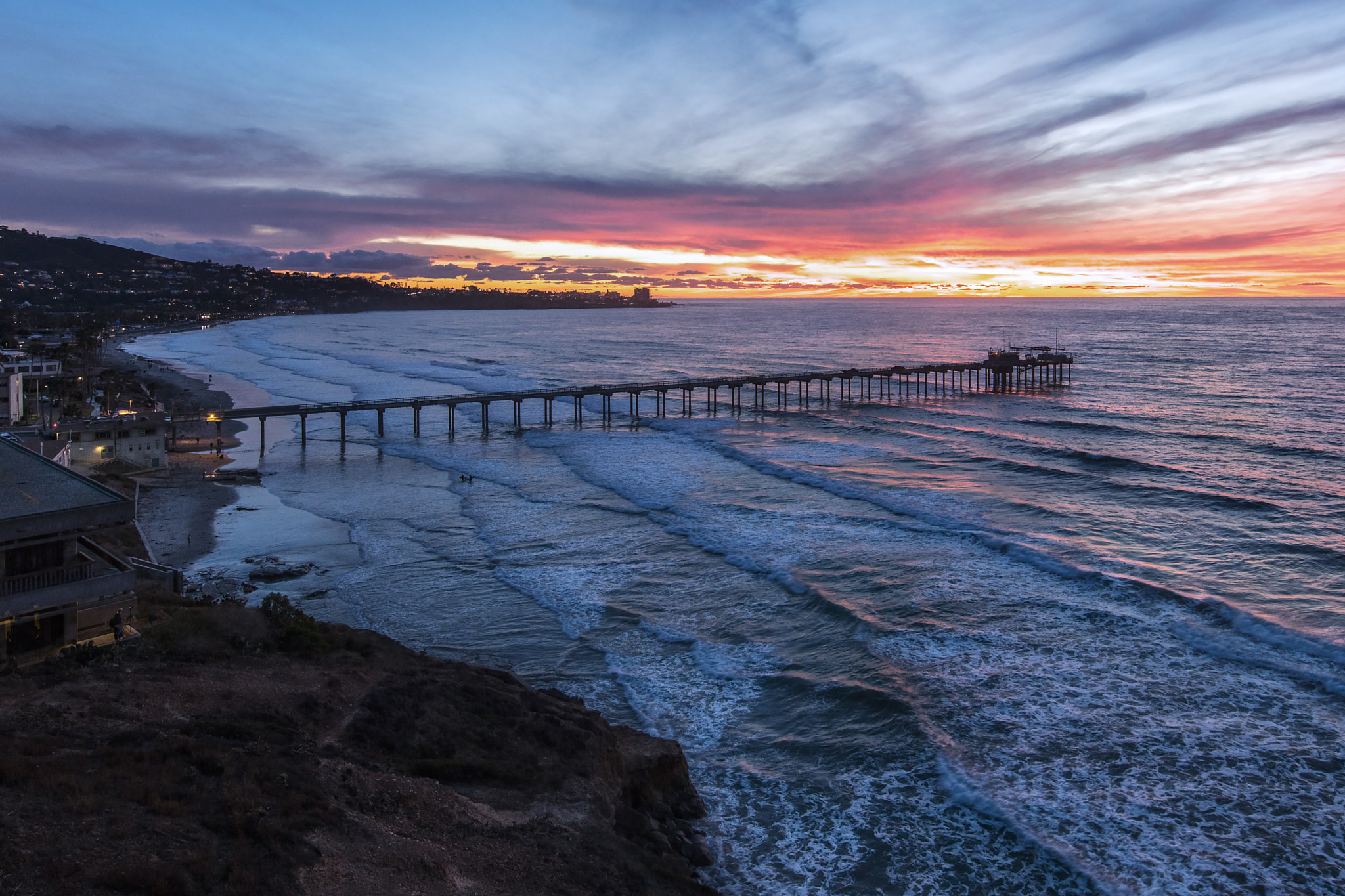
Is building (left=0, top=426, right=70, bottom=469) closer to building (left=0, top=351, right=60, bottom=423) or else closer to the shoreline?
the shoreline

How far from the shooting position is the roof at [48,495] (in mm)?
15562

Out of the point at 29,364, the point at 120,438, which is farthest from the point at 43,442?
the point at 29,364

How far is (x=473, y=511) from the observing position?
115ft

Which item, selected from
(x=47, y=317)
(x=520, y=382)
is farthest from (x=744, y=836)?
(x=47, y=317)

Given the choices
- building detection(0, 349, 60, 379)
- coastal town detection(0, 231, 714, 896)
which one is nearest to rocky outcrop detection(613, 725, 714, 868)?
coastal town detection(0, 231, 714, 896)

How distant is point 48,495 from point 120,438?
1145 inches

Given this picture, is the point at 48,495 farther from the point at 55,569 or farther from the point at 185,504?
the point at 185,504

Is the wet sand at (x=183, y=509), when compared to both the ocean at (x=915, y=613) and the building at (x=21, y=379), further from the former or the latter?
the building at (x=21, y=379)

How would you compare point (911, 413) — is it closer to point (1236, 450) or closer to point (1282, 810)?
point (1236, 450)

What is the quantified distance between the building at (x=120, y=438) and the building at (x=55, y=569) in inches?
1060

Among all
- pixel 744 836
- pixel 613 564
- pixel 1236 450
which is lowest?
pixel 744 836

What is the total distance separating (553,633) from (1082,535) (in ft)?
64.3

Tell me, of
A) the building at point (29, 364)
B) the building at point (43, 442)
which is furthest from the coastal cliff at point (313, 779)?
the building at point (29, 364)

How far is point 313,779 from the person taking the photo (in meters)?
11.6
